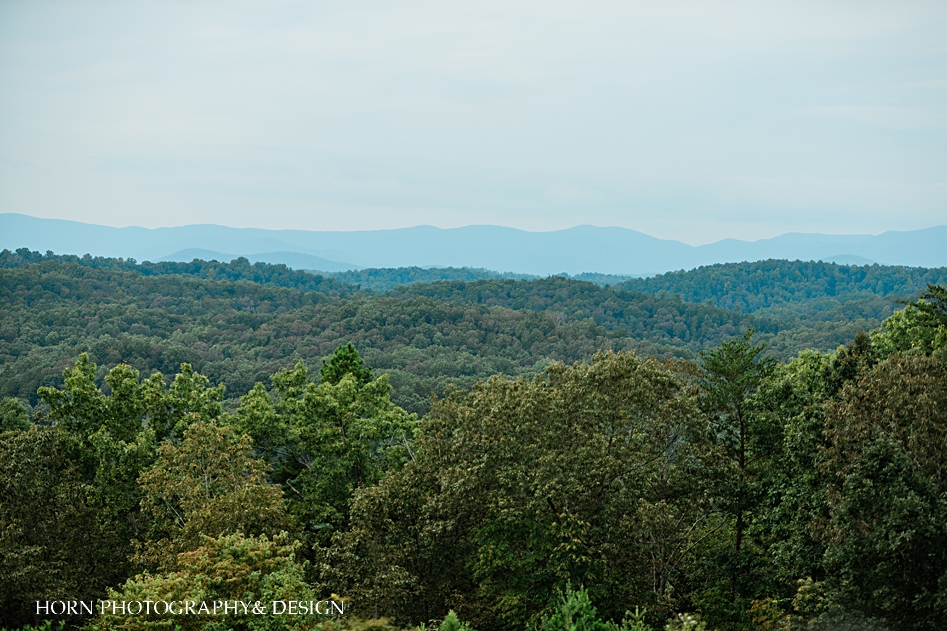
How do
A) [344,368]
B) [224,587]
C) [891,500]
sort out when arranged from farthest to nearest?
1. [344,368]
2. [224,587]
3. [891,500]

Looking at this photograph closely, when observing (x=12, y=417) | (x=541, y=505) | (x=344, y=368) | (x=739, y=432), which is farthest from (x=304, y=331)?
(x=541, y=505)

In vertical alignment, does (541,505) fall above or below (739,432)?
below

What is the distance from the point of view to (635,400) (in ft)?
65.3

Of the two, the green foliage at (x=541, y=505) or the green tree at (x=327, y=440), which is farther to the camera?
the green tree at (x=327, y=440)

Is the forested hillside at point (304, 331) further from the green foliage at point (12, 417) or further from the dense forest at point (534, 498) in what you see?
the dense forest at point (534, 498)

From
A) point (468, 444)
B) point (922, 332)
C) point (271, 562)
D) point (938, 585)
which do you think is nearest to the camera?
point (938, 585)

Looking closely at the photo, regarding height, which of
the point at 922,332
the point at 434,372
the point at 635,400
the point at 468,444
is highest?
the point at 922,332

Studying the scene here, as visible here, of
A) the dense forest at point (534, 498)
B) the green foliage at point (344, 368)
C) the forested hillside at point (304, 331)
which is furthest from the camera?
the forested hillside at point (304, 331)

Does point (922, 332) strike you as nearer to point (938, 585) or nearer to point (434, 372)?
point (938, 585)

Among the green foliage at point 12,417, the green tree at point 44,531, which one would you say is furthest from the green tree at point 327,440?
the green foliage at point 12,417

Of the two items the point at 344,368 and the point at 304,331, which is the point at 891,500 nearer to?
the point at 344,368

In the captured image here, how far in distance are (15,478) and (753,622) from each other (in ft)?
66.6

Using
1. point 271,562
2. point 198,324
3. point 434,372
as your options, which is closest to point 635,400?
point 271,562

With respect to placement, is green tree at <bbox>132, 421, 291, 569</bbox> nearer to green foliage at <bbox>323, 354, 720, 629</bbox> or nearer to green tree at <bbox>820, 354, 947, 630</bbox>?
green foliage at <bbox>323, 354, 720, 629</bbox>
